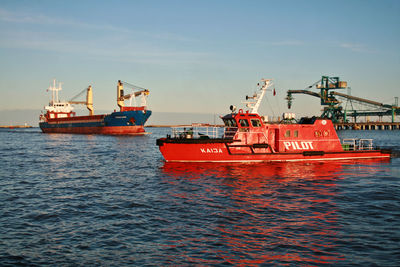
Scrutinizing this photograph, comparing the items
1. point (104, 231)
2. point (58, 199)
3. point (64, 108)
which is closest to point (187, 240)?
point (104, 231)

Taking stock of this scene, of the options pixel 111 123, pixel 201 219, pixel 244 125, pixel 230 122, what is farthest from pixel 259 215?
pixel 111 123

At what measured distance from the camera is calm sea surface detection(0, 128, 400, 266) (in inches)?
364

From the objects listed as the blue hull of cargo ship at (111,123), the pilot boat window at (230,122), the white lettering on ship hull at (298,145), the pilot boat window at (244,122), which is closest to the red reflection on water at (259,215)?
the white lettering on ship hull at (298,145)

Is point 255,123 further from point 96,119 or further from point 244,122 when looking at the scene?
point 96,119

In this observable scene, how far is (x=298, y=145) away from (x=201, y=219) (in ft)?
58.6

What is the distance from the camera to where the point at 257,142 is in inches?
1061

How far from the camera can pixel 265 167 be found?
2508 centimetres

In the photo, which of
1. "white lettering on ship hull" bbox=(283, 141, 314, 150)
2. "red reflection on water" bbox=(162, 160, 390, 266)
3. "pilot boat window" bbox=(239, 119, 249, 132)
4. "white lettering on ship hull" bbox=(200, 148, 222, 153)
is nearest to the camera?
"red reflection on water" bbox=(162, 160, 390, 266)

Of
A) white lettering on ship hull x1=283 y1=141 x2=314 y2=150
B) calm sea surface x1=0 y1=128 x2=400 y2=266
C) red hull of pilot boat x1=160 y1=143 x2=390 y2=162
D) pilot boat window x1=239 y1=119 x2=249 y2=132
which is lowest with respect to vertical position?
calm sea surface x1=0 y1=128 x2=400 y2=266

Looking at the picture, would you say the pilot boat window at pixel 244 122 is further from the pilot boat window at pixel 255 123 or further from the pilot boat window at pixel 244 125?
the pilot boat window at pixel 255 123

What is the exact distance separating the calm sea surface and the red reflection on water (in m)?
0.04

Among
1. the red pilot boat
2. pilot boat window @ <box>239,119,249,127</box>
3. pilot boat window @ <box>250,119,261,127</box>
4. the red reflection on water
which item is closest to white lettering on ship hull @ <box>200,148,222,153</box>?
the red pilot boat

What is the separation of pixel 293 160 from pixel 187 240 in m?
19.4

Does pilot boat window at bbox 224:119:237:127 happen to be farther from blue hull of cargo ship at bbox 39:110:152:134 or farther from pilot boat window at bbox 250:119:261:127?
blue hull of cargo ship at bbox 39:110:152:134
